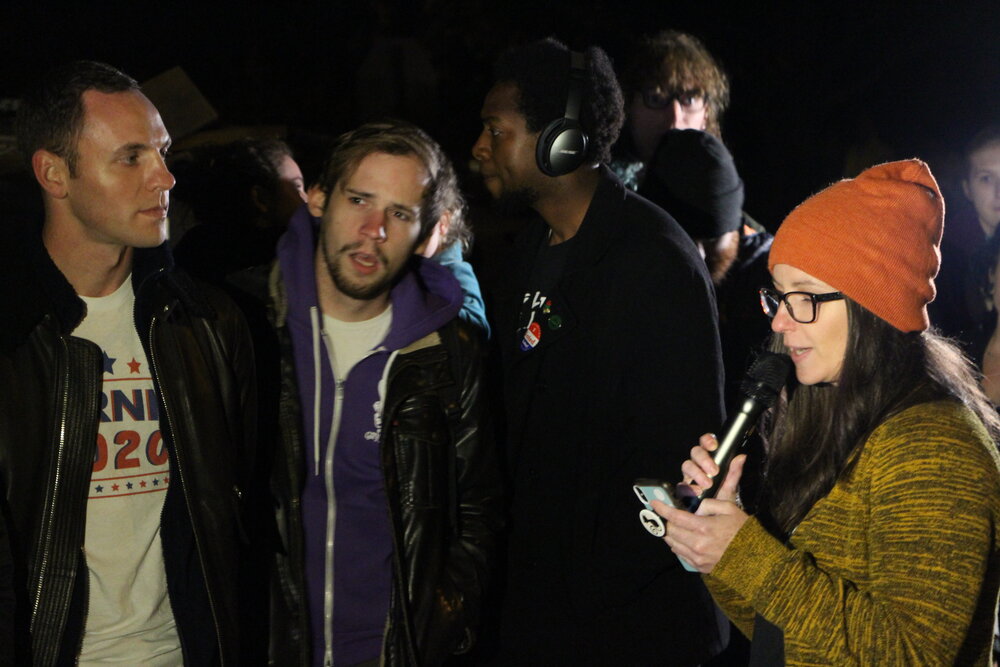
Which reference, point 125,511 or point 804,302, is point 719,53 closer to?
point 804,302

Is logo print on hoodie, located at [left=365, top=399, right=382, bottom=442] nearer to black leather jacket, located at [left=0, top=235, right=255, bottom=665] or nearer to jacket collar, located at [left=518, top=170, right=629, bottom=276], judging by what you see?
black leather jacket, located at [left=0, top=235, right=255, bottom=665]

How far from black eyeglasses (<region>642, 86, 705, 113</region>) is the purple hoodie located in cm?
248

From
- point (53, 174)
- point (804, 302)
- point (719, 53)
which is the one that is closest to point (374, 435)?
point (53, 174)

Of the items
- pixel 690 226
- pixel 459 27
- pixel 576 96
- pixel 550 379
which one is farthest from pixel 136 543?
pixel 459 27

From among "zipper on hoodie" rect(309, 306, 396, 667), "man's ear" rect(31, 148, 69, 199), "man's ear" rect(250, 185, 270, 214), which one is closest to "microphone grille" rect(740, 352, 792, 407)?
"zipper on hoodie" rect(309, 306, 396, 667)

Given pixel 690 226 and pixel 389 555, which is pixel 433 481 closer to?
pixel 389 555

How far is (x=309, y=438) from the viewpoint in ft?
9.53

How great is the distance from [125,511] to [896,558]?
5.96 feet

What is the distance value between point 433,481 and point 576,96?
1.45 m

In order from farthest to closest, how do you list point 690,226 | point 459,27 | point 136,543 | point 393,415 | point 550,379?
point 459,27, point 690,226, point 550,379, point 393,415, point 136,543

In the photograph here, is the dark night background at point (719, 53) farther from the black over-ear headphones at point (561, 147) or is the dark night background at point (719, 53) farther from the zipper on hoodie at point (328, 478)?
the zipper on hoodie at point (328, 478)

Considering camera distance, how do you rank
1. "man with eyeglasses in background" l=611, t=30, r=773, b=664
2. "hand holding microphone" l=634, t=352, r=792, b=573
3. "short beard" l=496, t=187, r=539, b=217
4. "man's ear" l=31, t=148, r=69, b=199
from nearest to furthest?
1. "hand holding microphone" l=634, t=352, r=792, b=573
2. "man's ear" l=31, t=148, r=69, b=199
3. "short beard" l=496, t=187, r=539, b=217
4. "man with eyeglasses in background" l=611, t=30, r=773, b=664

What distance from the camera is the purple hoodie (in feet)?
9.45

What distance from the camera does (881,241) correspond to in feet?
7.43
